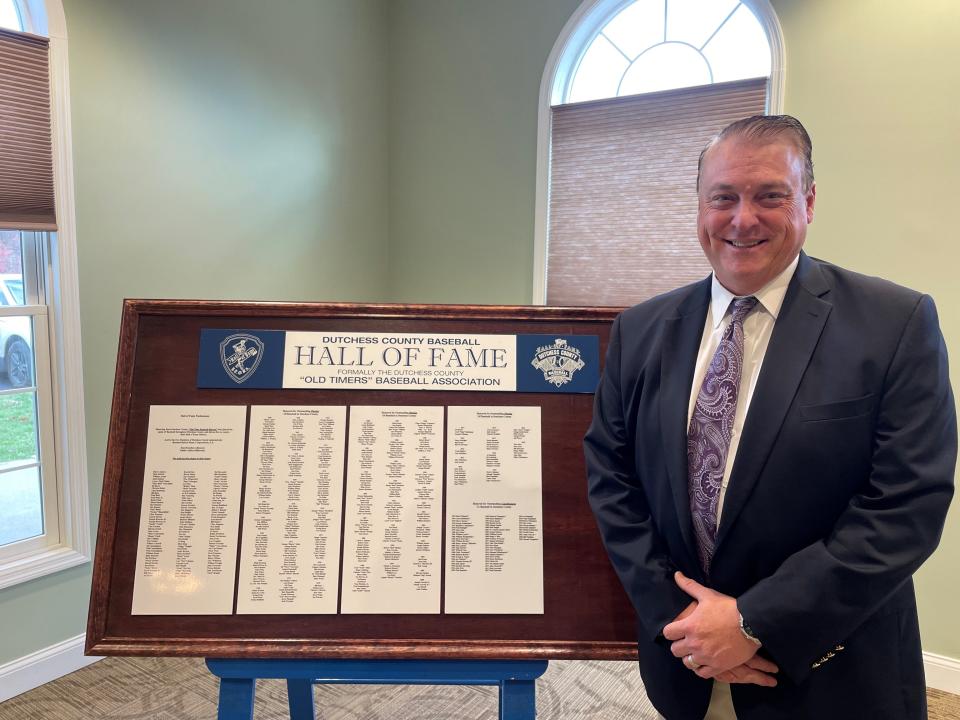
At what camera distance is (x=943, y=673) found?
2.57m

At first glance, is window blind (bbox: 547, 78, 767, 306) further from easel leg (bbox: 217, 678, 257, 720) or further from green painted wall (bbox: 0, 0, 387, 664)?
easel leg (bbox: 217, 678, 257, 720)

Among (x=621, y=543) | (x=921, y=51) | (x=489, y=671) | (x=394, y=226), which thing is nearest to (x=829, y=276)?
(x=621, y=543)

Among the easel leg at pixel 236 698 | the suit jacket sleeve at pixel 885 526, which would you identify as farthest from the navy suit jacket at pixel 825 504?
the easel leg at pixel 236 698

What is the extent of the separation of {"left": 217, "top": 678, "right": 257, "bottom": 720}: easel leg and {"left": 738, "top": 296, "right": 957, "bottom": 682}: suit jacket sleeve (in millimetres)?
971

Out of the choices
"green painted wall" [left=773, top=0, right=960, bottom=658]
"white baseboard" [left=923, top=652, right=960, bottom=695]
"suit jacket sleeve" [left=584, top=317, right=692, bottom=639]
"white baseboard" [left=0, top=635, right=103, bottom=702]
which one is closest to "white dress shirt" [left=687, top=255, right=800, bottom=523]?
"suit jacket sleeve" [left=584, top=317, right=692, bottom=639]

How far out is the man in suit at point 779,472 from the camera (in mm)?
978

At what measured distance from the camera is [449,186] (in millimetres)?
3680

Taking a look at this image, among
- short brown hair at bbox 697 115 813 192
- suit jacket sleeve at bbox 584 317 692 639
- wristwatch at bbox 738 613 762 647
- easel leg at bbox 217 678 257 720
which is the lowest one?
easel leg at bbox 217 678 257 720

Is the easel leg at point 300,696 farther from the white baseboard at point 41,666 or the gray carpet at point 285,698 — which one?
the white baseboard at point 41,666

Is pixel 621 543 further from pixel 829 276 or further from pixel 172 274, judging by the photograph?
pixel 172 274

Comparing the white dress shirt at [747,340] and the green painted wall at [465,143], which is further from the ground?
the green painted wall at [465,143]

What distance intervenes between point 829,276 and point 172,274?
2.56m

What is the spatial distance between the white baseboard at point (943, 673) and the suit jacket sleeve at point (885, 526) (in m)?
2.12

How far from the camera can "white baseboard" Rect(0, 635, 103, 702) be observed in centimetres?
237
